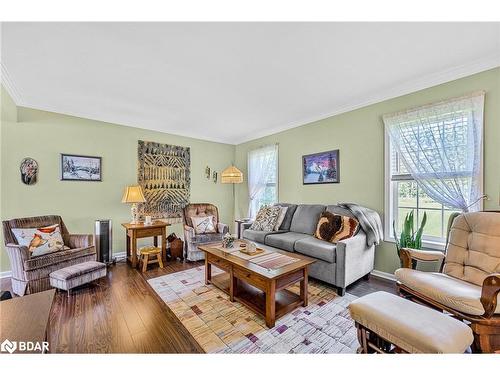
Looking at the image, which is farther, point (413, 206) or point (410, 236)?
point (413, 206)

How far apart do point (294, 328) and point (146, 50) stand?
110 inches

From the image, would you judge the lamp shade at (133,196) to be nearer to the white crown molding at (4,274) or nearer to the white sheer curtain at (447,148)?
the white crown molding at (4,274)

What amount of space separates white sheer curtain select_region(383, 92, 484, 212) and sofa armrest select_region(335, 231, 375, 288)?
0.97 meters

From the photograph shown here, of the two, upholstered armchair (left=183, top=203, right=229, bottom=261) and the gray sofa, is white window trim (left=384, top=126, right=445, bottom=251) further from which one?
upholstered armchair (left=183, top=203, right=229, bottom=261)

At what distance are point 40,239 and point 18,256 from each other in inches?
12.4

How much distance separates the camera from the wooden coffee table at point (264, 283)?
1908 mm

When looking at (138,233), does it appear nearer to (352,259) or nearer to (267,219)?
(267,219)

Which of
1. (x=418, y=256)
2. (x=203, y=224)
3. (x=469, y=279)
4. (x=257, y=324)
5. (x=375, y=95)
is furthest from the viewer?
(x=203, y=224)

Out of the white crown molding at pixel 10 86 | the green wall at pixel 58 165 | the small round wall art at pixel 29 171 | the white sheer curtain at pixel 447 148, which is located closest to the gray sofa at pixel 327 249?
the white sheer curtain at pixel 447 148

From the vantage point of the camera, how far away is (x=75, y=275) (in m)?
2.41

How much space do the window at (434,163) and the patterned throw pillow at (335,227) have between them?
58 centimetres

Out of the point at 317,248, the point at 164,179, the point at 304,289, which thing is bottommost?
the point at 304,289

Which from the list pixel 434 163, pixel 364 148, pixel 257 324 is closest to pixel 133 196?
pixel 257 324

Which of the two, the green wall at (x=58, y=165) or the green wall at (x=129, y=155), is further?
the green wall at (x=58, y=165)
